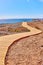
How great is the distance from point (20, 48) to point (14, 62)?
3.30 m

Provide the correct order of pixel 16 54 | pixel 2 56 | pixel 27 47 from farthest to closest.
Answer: pixel 27 47
pixel 16 54
pixel 2 56

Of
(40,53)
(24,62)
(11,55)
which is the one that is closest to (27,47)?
(40,53)

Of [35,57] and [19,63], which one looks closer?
[19,63]

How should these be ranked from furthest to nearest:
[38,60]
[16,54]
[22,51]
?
[22,51]
[16,54]
[38,60]

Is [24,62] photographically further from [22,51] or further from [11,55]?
[22,51]

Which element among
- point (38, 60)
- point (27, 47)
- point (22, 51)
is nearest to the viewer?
point (38, 60)

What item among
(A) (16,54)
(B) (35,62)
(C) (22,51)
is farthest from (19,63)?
(C) (22,51)

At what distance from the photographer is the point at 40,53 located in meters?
12.3

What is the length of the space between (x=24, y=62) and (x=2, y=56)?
1321mm

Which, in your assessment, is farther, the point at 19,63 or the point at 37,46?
the point at 37,46

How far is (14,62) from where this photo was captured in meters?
10.2

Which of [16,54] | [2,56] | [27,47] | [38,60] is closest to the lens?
[2,56]

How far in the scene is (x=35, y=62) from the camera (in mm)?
10469

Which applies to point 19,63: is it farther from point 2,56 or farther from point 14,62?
point 2,56
